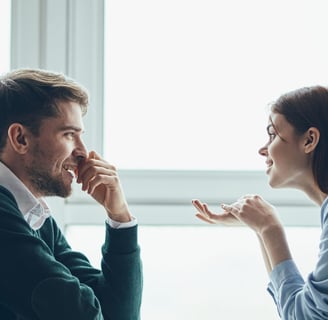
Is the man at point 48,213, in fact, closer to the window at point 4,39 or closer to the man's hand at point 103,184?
the man's hand at point 103,184

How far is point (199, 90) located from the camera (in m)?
1.83

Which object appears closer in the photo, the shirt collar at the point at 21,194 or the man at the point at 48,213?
the man at the point at 48,213

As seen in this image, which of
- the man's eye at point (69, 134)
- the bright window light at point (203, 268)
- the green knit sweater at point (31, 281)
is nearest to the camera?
the green knit sweater at point (31, 281)

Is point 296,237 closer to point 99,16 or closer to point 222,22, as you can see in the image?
point 222,22

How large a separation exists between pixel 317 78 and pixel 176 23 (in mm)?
455

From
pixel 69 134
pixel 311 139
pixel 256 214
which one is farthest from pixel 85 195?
pixel 311 139

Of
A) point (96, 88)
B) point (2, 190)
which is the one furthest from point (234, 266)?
point (2, 190)

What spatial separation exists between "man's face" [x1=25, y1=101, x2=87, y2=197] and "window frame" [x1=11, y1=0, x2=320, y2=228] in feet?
1.27

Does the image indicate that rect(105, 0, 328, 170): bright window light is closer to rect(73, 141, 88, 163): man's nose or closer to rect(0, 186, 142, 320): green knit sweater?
rect(73, 141, 88, 163): man's nose

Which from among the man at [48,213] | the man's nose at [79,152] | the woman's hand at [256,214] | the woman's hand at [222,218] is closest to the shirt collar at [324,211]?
the woman's hand at [256,214]

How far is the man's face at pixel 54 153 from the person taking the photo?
4.34 feet

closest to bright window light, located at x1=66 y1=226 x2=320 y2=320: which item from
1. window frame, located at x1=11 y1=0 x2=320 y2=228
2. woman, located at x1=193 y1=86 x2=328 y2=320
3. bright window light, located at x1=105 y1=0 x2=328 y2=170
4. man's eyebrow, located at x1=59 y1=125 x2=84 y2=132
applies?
window frame, located at x1=11 y1=0 x2=320 y2=228

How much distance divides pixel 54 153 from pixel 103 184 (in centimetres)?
17

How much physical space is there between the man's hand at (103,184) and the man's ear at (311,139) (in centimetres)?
44
